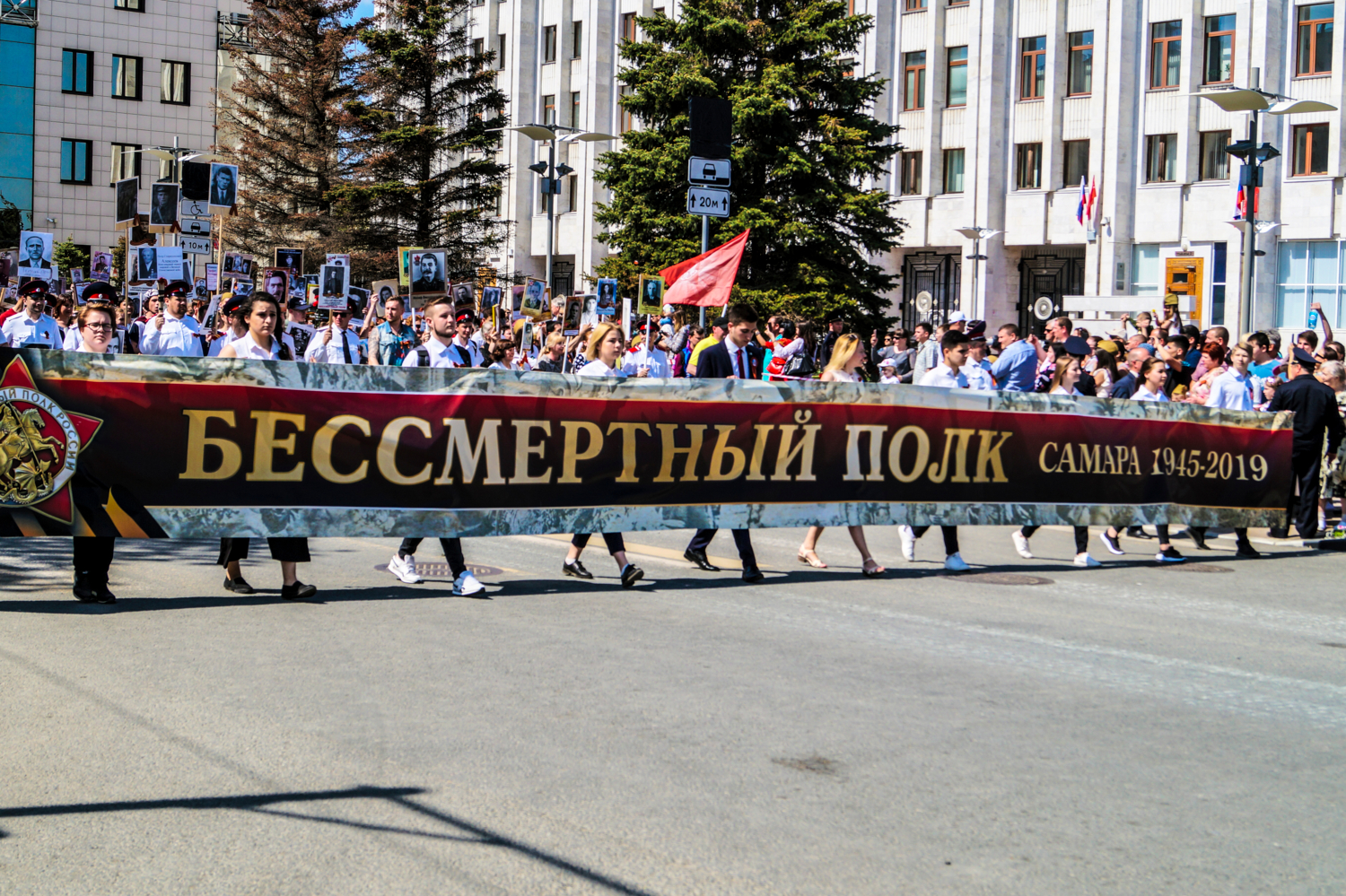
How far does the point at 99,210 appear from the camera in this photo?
7288cm

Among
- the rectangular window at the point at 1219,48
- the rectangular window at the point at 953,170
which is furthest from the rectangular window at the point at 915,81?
the rectangular window at the point at 1219,48

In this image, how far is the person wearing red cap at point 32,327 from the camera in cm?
1575

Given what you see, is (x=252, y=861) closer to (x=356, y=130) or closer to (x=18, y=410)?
(x=18, y=410)

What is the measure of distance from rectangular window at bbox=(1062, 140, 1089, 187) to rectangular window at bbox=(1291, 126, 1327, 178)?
6848 millimetres

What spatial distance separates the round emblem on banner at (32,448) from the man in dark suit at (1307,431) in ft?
35.5

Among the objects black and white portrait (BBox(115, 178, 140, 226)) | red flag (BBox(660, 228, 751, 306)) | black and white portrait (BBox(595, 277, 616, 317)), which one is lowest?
red flag (BBox(660, 228, 751, 306))

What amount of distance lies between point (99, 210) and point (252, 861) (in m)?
74.9

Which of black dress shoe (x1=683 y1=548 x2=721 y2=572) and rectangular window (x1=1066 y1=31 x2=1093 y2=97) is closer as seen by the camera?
black dress shoe (x1=683 y1=548 x2=721 y2=572)

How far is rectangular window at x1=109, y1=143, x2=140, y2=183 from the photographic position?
7044 cm

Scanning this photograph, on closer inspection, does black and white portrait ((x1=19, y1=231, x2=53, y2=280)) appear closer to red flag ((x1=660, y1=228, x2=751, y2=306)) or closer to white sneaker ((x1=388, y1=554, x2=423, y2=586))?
red flag ((x1=660, y1=228, x2=751, y2=306))

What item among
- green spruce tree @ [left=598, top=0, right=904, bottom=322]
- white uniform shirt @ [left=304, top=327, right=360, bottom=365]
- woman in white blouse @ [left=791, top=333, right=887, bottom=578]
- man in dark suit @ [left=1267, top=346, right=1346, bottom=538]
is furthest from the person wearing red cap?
green spruce tree @ [left=598, top=0, right=904, bottom=322]

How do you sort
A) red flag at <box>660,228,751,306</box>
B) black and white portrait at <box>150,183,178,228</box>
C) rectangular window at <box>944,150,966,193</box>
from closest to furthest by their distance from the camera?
red flag at <box>660,228,751,306</box> → black and white portrait at <box>150,183,178,228</box> → rectangular window at <box>944,150,966,193</box>

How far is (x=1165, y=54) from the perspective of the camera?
153ft

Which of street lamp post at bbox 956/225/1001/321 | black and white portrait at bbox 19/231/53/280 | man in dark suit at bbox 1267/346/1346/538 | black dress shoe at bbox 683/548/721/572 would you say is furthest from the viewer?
street lamp post at bbox 956/225/1001/321
